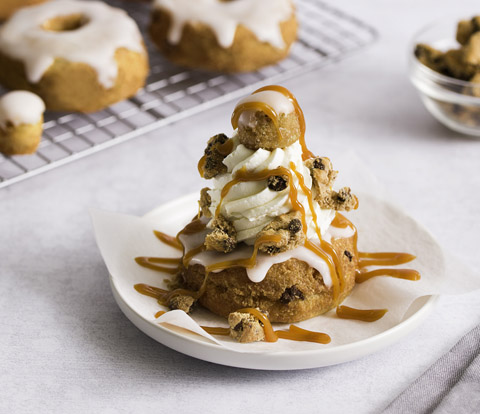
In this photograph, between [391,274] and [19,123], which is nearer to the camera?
[391,274]

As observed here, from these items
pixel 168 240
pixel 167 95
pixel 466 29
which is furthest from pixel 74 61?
pixel 466 29

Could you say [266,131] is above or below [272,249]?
above

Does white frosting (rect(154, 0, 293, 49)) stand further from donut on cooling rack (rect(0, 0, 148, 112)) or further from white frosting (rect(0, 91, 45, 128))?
white frosting (rect(0, 91, 45, 128))

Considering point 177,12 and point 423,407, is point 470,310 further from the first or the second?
point 177,12

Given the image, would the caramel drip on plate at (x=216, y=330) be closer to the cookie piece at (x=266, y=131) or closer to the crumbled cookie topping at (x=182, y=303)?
the crumbled cookie topping at (x=182, y=303)

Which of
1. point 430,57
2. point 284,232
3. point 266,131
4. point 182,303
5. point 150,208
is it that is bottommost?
point 150,208

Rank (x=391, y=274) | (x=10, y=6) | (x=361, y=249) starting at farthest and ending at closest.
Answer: (x=10, y=6) → (x=361, y=249) → (x=391, y=274)

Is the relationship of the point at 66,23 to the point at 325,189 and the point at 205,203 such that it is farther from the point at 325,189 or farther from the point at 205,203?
the point at 325,189

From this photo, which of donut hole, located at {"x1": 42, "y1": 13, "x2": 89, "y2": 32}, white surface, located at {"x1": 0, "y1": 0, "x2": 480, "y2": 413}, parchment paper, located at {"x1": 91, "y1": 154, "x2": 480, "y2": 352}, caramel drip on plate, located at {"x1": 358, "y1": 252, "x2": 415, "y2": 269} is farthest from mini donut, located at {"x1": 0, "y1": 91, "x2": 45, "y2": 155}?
caramel drip on plate, located at {"x1": 358, "y1": 252, "x2": 415, "y2": 269}
